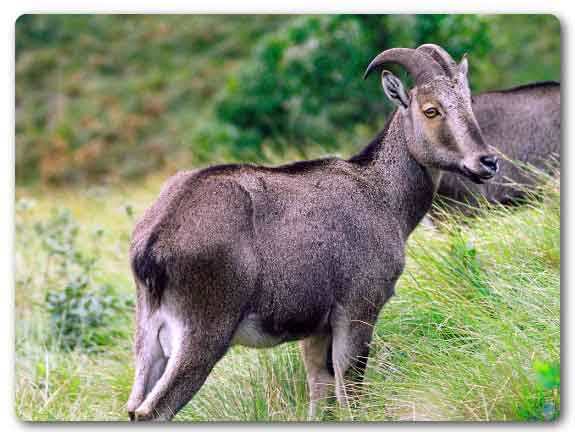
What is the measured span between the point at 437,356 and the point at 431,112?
1.40 m

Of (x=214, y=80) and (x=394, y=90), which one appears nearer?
(x=394, y=90)

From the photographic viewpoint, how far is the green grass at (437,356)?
16.4 ft

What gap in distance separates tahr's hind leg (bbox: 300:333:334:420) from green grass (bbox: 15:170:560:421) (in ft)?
0.35

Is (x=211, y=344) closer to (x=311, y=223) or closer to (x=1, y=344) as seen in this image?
(x=311, y=223)

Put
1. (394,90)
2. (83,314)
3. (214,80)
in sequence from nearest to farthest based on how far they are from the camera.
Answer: (394,90), (83,314), (214,80)

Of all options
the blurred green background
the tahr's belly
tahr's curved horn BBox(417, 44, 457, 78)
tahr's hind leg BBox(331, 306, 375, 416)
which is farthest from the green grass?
the blurred green background

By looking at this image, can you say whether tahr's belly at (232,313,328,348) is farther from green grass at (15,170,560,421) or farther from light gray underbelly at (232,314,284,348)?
green grass at (15,170,560,421)

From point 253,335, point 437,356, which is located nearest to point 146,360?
point 253,335

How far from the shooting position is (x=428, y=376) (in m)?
5.17

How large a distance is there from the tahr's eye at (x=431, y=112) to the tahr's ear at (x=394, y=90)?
0.59 ft

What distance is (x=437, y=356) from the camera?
531cm

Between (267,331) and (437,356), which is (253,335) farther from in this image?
(437,356)

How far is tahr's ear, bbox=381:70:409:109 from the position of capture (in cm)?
532

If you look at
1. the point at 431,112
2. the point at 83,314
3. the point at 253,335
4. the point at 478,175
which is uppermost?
the point at 431,112
